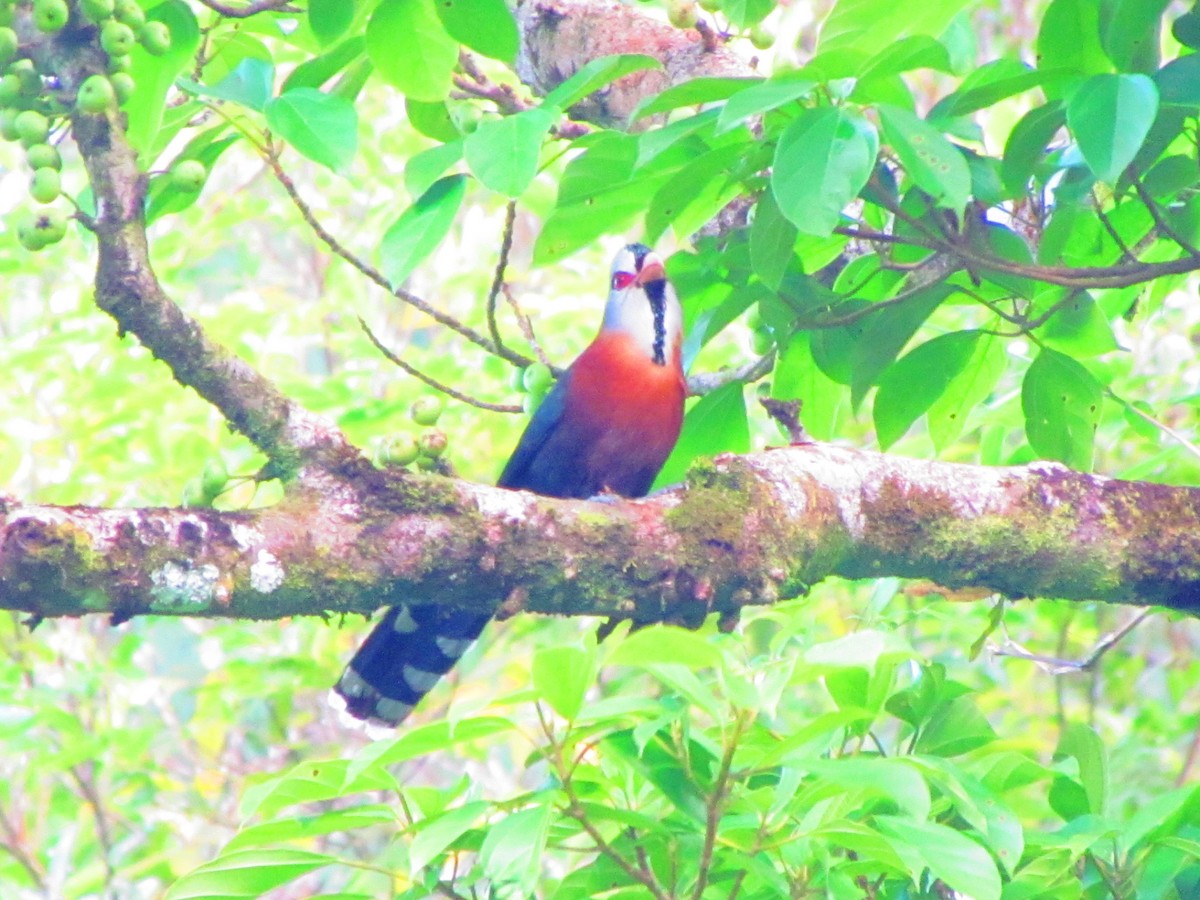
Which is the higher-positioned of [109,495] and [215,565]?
[215,565]

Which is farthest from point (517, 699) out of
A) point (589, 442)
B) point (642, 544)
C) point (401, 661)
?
point (589, 442)

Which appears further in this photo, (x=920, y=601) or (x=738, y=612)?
(x=920, y=601)

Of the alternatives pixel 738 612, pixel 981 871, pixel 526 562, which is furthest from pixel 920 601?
pixel 981 871

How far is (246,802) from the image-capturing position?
1.44 metres

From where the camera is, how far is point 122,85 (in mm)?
1797

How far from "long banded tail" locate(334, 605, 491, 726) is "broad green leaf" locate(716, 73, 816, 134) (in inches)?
69.9

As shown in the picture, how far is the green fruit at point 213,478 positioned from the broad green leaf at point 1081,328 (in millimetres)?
1450

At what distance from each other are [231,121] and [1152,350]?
4440 mm

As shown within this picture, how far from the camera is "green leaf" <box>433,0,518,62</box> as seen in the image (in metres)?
1.86

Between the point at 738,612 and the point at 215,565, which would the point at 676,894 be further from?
the point at 215,565

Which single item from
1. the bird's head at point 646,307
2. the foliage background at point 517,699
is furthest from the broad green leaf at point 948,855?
the bird's head at point 646,307

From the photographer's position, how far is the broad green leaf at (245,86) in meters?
1.81

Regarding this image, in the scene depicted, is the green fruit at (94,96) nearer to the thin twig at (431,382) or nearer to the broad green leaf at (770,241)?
the thin twig at (431,382)

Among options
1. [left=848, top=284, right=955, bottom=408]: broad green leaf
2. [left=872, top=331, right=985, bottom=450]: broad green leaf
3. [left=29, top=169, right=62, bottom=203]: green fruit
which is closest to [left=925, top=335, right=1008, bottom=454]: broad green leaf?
[left=872, top=331, right=985, bottom=450]: broad green leaf
